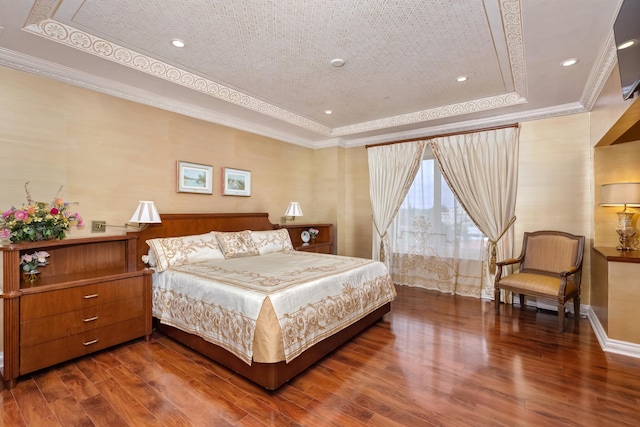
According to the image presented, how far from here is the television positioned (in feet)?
5.82

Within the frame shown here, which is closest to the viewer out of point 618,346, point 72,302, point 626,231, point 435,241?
point 72,302

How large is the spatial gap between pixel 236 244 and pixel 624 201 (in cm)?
433

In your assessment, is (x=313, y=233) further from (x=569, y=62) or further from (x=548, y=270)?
(x=569, y=62)

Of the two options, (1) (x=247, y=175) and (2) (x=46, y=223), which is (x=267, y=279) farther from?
(1) (x=247, y=175)

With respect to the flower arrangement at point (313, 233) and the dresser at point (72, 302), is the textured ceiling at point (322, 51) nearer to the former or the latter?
the dresser at point (72, 302)

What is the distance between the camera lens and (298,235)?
542 centimetres

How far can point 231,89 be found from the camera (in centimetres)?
367

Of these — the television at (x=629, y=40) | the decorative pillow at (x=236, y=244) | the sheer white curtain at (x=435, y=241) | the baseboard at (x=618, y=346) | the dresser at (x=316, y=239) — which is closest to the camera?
the television at (x=629, y=40)

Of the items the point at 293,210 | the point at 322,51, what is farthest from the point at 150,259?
the point at 322,51

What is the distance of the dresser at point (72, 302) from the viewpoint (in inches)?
89.6

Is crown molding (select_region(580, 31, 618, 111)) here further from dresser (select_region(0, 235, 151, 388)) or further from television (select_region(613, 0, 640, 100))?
dresser (select_region(0, 235, 151, 388))

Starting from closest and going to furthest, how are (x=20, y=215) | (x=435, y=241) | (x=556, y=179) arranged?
(x=20, y=215)
(x=556, y=179)
(x=435, y=241)

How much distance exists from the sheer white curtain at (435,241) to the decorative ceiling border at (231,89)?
89cm

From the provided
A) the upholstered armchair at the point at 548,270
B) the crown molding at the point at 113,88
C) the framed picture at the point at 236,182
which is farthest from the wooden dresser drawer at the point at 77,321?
the upholstered armchair at the point at 548,270
